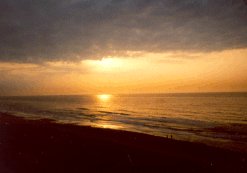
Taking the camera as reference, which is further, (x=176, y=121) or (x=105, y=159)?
(x=176, y=121)

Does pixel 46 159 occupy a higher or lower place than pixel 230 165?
higher

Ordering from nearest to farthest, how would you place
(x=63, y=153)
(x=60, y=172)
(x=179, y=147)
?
(x=60, y=172), (x=63, y=153), (x=179, y=147)

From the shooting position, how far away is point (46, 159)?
11.7 m

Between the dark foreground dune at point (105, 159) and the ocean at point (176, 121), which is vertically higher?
the dark foreground dune at point (105, 159)

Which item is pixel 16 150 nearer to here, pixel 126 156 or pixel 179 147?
pixel 126 156

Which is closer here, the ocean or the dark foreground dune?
the dark foreground dune

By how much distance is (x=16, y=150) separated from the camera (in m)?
13.6

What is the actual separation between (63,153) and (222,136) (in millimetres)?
23864

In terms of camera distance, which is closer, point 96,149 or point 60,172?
point 60,172

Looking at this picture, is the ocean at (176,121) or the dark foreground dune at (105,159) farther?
the ocean at (176,121)

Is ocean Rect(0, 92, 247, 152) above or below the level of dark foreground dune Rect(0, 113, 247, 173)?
below

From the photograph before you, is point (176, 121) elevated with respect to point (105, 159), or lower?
lower

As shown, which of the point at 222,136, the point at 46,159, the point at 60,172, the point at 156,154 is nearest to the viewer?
the point at 60,172

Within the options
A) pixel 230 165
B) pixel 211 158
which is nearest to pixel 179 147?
pixel 211 158
